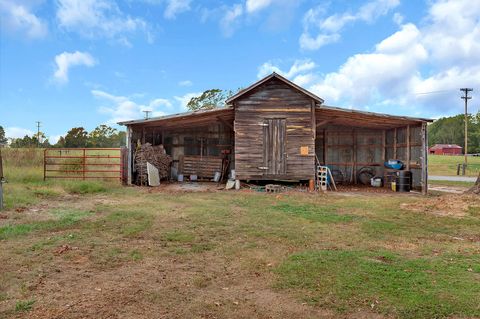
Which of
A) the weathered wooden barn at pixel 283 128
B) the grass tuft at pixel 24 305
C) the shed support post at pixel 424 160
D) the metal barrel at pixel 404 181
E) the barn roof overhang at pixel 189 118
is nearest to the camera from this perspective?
the grass tuft at pixel 24 305

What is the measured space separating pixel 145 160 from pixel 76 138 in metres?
43.1

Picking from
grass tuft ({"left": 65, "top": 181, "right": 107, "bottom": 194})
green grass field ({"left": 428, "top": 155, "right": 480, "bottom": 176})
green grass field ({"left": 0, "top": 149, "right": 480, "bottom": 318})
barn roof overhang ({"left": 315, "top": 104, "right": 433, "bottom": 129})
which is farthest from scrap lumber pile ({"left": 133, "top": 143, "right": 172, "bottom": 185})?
green grass field ({"left": 428, "top": 155, "right": 480, "bottom": 176})

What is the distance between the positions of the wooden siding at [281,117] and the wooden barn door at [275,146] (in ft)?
0.33

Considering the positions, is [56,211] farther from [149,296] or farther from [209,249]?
[149,296]

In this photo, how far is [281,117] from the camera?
15.7 metres

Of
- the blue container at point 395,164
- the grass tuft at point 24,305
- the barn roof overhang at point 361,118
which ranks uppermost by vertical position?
the barn roof overhang at point 361,118

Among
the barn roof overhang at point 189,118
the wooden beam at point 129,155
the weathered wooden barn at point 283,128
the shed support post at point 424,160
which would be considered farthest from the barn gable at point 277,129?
the wooden beam at point 129,155

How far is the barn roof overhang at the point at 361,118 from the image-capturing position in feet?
49.5

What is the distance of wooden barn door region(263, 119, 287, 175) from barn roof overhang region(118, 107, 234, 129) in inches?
79.9

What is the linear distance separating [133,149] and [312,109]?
8.93m

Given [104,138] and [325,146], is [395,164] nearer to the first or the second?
[325,146]

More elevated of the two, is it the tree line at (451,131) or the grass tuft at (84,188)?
the tree line at (451,131)

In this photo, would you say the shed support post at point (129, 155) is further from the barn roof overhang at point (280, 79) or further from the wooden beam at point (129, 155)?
the barn roof overhang at point (280, 79)

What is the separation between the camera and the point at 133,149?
17.4 m
